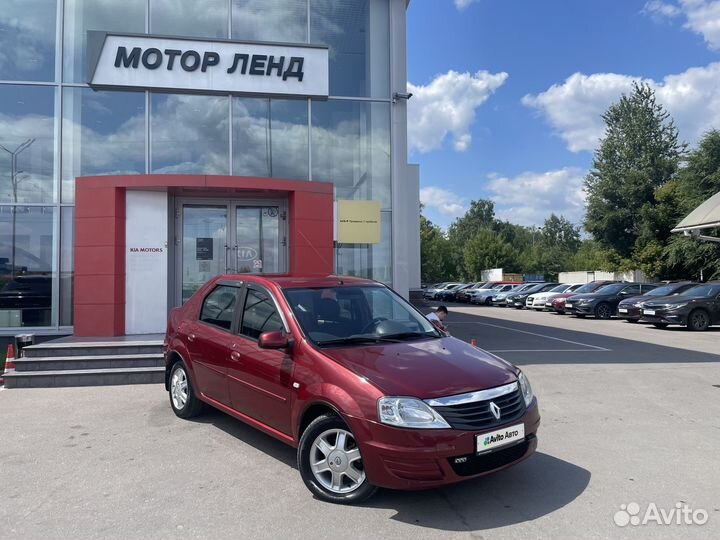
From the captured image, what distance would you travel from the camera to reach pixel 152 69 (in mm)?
12312

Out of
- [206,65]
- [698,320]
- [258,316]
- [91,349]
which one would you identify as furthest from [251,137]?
[698,320]

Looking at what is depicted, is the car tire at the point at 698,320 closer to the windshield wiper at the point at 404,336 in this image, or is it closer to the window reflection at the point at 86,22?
the windshield wiper at the point at 404,336

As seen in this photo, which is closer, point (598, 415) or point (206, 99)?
point (598, 415)

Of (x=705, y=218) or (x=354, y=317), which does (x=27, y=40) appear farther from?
(x=705, y=218)

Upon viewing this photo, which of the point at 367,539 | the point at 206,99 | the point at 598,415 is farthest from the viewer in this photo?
the point at 206,99

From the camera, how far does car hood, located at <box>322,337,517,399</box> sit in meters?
3.81

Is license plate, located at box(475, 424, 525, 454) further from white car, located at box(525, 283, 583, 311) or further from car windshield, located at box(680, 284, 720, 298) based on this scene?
white car, located at box(525, 283, 583, 311)

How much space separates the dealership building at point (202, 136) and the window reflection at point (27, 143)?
0.03 m

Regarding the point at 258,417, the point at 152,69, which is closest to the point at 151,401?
the point at 258,417

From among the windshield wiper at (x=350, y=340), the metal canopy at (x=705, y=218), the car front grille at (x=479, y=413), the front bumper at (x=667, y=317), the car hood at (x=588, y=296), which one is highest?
the metal canopy at (x=705, y=218)

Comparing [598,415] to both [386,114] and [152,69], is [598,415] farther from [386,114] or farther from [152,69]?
[152,69]

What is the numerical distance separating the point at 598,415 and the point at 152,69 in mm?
11376

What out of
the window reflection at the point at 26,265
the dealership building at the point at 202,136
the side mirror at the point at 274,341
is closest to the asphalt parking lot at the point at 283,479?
the side mirror at the point at 274,341

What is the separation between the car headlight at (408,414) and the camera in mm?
3650
